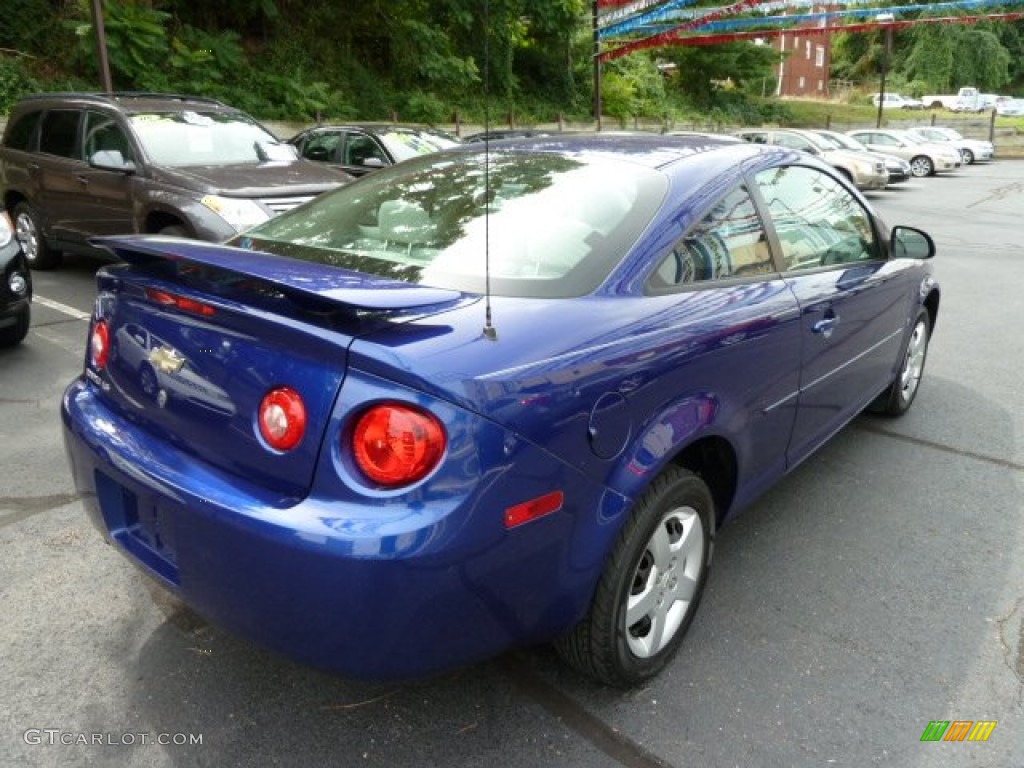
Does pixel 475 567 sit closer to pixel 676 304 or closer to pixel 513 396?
pixel 513 396

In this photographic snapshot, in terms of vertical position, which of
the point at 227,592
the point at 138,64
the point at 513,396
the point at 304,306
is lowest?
the point at 227,592

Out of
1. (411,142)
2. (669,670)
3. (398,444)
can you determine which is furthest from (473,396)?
(411,142)

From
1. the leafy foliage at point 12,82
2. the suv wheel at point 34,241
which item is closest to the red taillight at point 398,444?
the suv wheel at point 34,241

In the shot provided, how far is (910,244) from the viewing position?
4.06 meters

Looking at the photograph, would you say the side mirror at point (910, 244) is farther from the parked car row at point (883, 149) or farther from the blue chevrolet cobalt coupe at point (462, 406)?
the parked car row at point (883, 149)

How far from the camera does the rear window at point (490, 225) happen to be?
2.37m

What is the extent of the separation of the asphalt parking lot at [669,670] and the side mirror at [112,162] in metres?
3.73

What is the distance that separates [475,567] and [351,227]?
1472 mm

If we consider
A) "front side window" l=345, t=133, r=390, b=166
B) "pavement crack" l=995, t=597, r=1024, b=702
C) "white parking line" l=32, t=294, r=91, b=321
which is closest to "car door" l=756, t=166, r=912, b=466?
"pavement crack" l=995, t=597, r=1024, b=702

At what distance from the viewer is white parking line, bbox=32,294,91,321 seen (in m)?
6.56

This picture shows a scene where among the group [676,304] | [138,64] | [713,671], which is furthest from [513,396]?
[138,64]

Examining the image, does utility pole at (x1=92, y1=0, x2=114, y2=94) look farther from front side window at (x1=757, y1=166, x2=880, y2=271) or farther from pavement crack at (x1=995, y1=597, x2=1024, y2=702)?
pavement crack at (x1=995, y1=597, x2=1024, y2=702)

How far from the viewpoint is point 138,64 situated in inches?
625

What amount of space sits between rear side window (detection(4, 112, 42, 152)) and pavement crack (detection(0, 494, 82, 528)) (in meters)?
6.01
